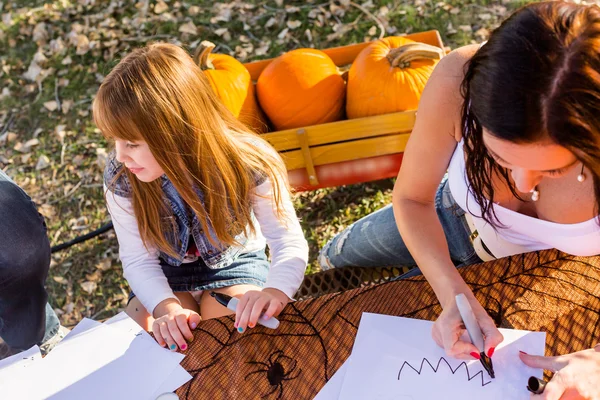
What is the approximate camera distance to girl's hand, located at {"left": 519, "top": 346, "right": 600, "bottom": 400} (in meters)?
0.94

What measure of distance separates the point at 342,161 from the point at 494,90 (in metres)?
1.34

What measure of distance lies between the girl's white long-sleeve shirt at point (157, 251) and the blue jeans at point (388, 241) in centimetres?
15

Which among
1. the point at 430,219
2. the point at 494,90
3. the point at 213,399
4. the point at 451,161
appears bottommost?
the point at 213,399

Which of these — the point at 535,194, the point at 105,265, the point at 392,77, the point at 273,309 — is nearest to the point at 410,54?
the point at 392,77

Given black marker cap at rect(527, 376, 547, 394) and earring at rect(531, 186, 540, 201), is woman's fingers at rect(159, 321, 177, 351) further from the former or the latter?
earring at rect(531, 186, 540, 201)

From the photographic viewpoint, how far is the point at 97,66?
3.40m

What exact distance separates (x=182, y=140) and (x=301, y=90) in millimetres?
916

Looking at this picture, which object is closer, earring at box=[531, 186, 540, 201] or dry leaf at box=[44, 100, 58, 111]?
earring at box=[531, 186, 540, 201]

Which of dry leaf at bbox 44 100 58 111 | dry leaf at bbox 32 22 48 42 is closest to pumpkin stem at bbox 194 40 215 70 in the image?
dry leaf at bbox 44 100 58 111

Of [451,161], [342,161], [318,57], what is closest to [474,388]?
[451,161]

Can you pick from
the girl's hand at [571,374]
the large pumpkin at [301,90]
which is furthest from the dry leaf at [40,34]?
the girl's hand at [571,374]

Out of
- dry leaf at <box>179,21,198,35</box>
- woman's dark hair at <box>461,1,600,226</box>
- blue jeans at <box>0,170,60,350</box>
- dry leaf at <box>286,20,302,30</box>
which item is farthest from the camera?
dry leaf at <box>179,21,198,35</box>

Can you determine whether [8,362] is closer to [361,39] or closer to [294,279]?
[294,279]

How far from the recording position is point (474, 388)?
38.7 inches
